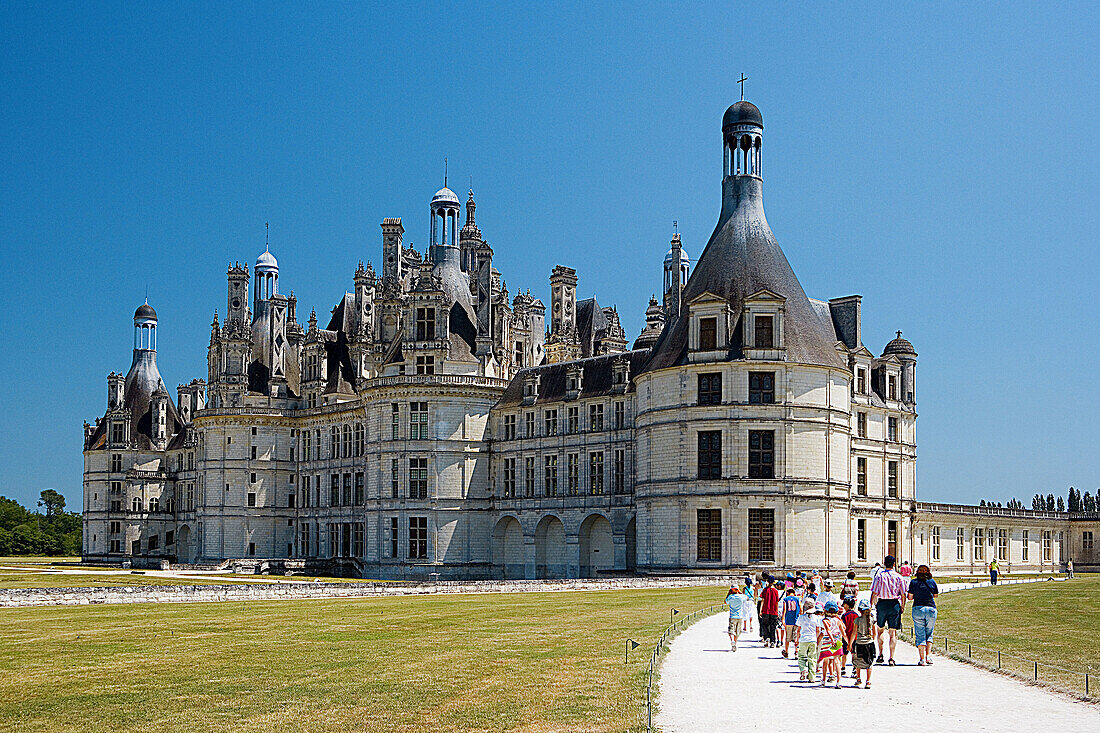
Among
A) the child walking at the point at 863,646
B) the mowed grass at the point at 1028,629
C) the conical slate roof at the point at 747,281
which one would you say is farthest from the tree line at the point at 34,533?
the child walking at the point at 863,646

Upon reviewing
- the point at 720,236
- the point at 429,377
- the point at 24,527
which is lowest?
the point at 24,527

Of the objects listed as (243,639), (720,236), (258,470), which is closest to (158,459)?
(258,470)

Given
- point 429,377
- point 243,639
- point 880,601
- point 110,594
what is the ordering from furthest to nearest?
point 429,377
point 110,594
point 243,639
point 880,601

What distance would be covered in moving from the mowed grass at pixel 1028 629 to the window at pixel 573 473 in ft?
91.3

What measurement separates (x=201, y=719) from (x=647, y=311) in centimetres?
7162

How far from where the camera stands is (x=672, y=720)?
1722cm

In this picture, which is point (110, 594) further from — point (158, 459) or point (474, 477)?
point (158, 459)

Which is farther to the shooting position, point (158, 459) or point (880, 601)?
point (158, 459)

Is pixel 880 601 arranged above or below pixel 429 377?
below

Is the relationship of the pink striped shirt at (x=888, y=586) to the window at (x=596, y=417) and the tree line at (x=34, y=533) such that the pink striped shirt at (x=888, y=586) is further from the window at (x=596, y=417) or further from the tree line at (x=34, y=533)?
the tree line at (x=34, y=533)

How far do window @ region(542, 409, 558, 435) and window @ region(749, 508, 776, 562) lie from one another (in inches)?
634

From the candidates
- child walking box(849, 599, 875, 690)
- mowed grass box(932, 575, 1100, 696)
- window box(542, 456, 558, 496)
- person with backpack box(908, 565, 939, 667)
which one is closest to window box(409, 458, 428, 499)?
window box(542, 456, 558, 496)

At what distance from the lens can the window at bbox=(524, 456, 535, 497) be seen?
74.8 metres

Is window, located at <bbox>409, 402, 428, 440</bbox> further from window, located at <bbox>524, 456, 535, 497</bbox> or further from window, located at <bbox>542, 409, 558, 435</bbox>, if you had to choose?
window, located at <bbox>542, 409, 558, 435</bbox>
